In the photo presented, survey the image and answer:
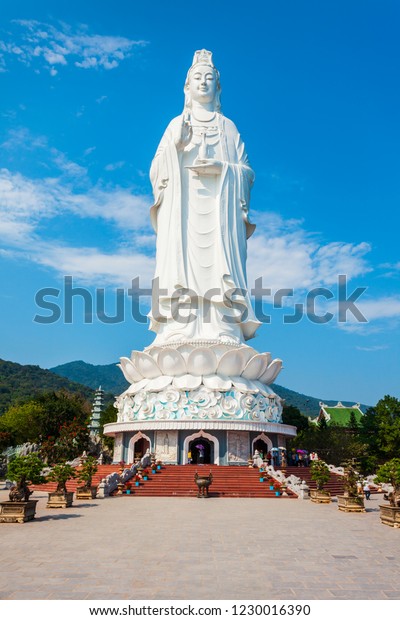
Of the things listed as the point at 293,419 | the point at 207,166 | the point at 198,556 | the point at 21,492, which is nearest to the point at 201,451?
the point at 21,492

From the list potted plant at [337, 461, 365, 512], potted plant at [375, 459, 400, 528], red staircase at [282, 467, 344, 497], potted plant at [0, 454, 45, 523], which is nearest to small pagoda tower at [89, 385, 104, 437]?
red staircase at [282, 467, 344, 497]

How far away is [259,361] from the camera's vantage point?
26359 mm

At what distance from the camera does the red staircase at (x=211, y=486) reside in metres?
18.4

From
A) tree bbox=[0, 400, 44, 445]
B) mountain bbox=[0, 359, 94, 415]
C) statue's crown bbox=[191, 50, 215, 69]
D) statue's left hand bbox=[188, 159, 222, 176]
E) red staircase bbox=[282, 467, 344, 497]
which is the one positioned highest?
statue's crown bbox=[191, 50, 215, 69]

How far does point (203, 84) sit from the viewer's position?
31.2 metres

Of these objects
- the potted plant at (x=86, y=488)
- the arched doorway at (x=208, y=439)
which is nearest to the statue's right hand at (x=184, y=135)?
the arched doorway at (x=208, y=439)

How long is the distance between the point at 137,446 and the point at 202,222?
12889 millimetres

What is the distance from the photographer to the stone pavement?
18.8 feet

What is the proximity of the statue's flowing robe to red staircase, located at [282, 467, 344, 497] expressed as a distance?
7.90 metres

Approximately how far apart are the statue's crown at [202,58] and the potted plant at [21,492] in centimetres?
2769

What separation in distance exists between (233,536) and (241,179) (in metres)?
23.5

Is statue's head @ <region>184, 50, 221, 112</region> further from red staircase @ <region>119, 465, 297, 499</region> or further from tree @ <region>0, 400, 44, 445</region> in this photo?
tree @ <region>0, 400, 44, 445</region>
